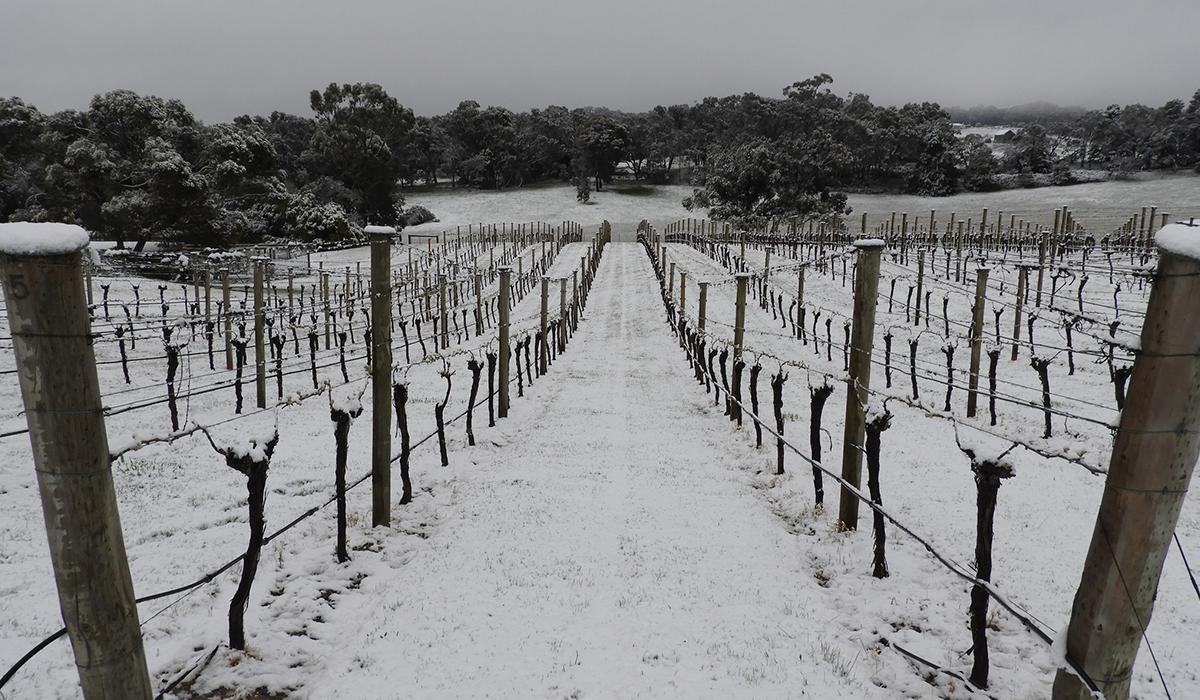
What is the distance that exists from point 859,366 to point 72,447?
16.2 feet

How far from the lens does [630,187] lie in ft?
259

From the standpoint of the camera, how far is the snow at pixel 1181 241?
78.7 inches

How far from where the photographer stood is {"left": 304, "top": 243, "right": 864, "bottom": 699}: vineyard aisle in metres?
3.60

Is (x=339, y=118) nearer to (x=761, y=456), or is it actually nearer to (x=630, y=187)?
(x=630, y=187)

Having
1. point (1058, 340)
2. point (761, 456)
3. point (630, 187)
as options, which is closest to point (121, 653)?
point (761, 456)

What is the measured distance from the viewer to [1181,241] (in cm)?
203

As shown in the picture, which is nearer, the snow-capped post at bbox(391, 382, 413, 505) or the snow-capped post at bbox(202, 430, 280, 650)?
the snow-capped post at bbox(202, 430, 280, 650)

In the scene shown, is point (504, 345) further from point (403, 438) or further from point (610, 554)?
point (610, 554)

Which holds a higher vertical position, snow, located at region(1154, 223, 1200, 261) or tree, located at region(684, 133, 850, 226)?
tree, located at region(684, 133, 850, 226)

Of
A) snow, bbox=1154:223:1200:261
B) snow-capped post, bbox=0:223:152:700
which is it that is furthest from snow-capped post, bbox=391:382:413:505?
snow, bbox=1154:223:1200:261

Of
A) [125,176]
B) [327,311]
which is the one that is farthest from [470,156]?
[327,311]

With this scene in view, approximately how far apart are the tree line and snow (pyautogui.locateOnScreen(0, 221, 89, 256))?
1124 inches

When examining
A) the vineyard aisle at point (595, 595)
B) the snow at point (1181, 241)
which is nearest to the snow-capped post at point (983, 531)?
the vineyard aisle at point (595, 595)

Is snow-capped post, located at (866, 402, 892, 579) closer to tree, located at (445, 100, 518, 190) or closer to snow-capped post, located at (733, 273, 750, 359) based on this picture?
snow-capped post, located at (733, 273, 750, 359)
